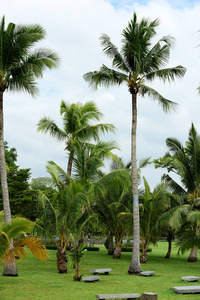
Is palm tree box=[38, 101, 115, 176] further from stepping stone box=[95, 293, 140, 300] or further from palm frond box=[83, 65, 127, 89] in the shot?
stepping stone box=[95, 293, 140, 300]

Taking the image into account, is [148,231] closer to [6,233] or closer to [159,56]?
[159,56]

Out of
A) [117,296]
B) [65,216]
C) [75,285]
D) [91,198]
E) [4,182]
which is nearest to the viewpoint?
[117,296]

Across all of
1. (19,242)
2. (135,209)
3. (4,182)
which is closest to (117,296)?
(19,242)

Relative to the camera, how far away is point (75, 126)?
74.3 ft

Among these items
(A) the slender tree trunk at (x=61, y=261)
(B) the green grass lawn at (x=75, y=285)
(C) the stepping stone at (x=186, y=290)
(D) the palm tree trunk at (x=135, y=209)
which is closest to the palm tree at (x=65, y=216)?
(A) the slender tree trunk at (x=61, y=261)

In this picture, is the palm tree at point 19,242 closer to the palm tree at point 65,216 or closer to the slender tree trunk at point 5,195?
the slender tree trunk at point 5,195

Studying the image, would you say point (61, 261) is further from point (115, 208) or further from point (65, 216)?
point (115, 208)

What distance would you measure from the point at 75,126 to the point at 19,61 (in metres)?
7.82

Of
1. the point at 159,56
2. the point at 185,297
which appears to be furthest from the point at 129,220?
the point at 185,297

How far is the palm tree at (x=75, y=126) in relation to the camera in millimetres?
22383

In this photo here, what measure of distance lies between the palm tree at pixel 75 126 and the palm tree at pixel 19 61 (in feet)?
20.0

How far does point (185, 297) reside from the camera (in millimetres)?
10320

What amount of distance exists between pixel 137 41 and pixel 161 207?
29.1ft

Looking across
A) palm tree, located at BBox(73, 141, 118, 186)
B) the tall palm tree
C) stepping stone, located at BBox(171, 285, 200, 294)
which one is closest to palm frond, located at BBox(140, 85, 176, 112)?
the tall palm tree
